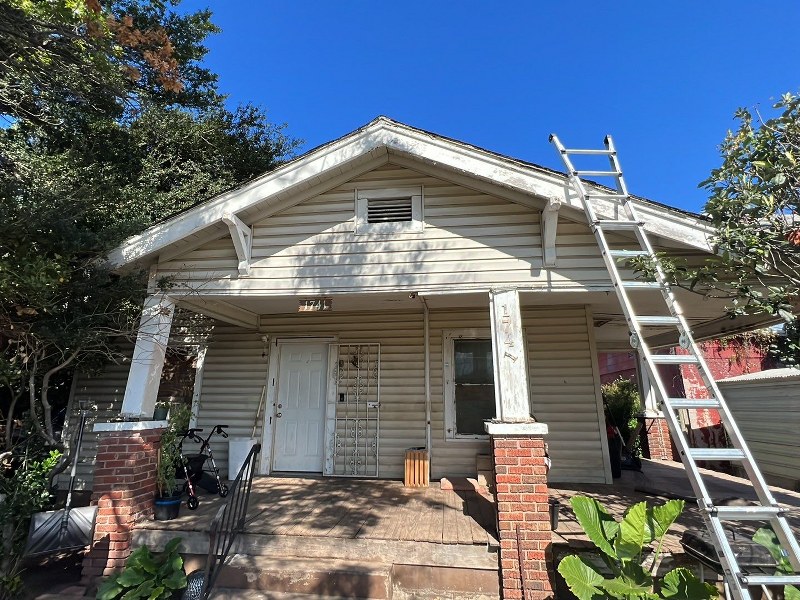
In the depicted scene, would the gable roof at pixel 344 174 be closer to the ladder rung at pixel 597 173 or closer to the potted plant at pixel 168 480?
the ladder rung at pixel 597 173

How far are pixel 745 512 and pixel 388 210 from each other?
394 centimetres

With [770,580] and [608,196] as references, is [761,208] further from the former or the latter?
[770,580]

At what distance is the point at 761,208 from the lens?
2.94m

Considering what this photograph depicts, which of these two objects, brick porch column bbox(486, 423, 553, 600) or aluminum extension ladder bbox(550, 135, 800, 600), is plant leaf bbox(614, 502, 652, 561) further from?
brick porch column bbox(486, 423, 553, 600)

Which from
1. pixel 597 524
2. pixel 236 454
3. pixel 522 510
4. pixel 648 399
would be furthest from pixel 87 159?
pixel 648 399

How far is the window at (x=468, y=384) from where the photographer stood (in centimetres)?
596

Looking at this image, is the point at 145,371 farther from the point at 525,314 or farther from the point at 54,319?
the point at 525,314

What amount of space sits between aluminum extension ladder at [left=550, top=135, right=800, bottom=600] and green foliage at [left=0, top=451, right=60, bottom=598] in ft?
18.0

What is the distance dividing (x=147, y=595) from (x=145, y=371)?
2075mm

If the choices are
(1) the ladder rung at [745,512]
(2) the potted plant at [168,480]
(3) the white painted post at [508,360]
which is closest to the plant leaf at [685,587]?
(1) the ladder rung at [745,512]

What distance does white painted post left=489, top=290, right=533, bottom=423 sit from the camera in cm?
381

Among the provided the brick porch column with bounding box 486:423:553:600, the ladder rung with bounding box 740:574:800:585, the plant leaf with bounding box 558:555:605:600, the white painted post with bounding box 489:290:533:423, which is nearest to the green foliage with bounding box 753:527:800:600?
the ladder rung with bounding box 740:574:800:585

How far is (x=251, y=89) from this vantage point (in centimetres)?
1079

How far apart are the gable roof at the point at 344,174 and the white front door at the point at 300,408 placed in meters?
2.52
